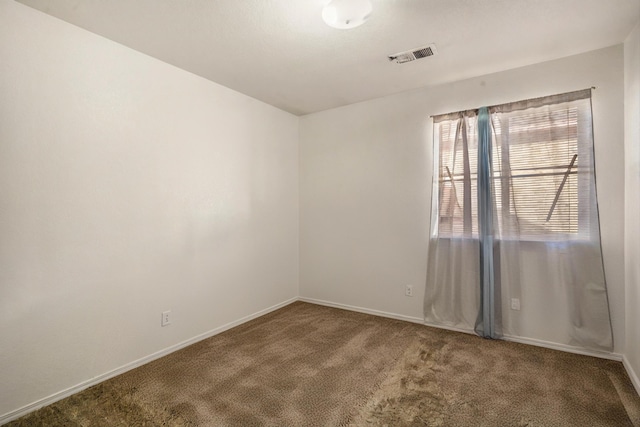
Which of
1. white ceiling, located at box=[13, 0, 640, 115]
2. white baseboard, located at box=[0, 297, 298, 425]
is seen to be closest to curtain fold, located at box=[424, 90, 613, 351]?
white ceiling, located at box=[13, 0, 640, 115]

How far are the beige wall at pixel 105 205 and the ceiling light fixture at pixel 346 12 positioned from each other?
166 centimetres

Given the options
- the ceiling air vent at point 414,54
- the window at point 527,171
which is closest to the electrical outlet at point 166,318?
the window at point 527,171

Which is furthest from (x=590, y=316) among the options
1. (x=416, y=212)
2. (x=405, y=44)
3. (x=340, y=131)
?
(x=340, y=131)

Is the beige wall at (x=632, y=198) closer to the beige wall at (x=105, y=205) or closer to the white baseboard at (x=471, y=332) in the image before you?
the white baseboard at (x=471, y=332)

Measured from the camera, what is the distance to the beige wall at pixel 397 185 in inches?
101

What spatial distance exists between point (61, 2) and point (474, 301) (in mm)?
4027

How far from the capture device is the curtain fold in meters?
2.64

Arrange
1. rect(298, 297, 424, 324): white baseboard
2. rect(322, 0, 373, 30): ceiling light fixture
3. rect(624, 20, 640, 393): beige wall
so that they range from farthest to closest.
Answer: rect(298, 297, 424, 324): white baseboard → rect(624, 20, 640, 393): beige wall → rect(322, 0, 373, 30): ceiling light fixture

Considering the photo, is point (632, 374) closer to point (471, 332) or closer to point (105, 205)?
point (471, 332)

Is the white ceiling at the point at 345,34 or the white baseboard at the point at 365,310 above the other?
the white ceiling at the point at 345,34

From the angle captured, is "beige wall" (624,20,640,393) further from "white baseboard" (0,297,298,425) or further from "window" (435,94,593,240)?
"white baseboard" (0,297,298,425)

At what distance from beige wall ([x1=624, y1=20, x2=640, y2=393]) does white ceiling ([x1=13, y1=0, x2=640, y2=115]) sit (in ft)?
0.85

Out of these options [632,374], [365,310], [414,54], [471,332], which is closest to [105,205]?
[414,54]

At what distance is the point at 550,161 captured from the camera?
277 centimetres
